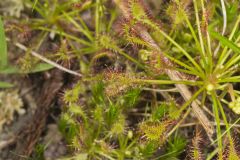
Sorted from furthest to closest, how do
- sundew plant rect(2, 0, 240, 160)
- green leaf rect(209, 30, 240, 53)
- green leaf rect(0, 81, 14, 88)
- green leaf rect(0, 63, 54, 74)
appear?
green leaf rect(0, 63, 54, 74)
green leaf rect(0, 81, 14, 88)
sundew plant rect(2, 0, 240, 160)
green leaf rect(209, 30, 240, 53)

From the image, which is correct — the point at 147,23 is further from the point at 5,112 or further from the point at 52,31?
the point at 5,112

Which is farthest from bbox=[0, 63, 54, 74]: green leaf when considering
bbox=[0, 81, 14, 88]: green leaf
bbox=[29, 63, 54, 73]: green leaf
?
bbox=[0, 81, 14, 88]: green leaf

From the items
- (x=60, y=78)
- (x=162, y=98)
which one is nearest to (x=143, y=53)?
(x=162, y=98)

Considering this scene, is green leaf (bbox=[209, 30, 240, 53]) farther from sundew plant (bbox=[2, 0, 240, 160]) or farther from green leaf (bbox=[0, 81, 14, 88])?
green leaf (bbox=[0, 81, 14, 88])

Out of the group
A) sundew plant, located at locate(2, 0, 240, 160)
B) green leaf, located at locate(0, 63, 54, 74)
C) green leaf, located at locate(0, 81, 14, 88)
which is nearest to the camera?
sundew plant, located at locate(2, 0, 240, 160)

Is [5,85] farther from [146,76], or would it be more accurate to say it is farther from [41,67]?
[146,76]

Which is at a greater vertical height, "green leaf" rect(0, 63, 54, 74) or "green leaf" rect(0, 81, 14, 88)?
"green leaf" rect(0, 63, 54, 74)

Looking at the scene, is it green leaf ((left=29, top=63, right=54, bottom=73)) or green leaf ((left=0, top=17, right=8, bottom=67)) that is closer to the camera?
green leaf ((left=0, top=17, right=8, bottom=67))

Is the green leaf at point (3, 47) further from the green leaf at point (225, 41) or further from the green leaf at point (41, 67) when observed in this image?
the green leaf at point (225, 41)

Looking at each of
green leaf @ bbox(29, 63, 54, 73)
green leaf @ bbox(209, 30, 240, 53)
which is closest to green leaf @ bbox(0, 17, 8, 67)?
green leaf @ bbox(29, 63, 54, 73)

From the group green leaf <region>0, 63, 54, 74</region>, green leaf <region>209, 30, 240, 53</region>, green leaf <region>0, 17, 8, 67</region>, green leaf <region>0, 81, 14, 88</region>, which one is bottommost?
green leaf <region>0, 81, 14, 88</region>

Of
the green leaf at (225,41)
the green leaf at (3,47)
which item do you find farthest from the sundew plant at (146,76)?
the green leaf at (3,47)
